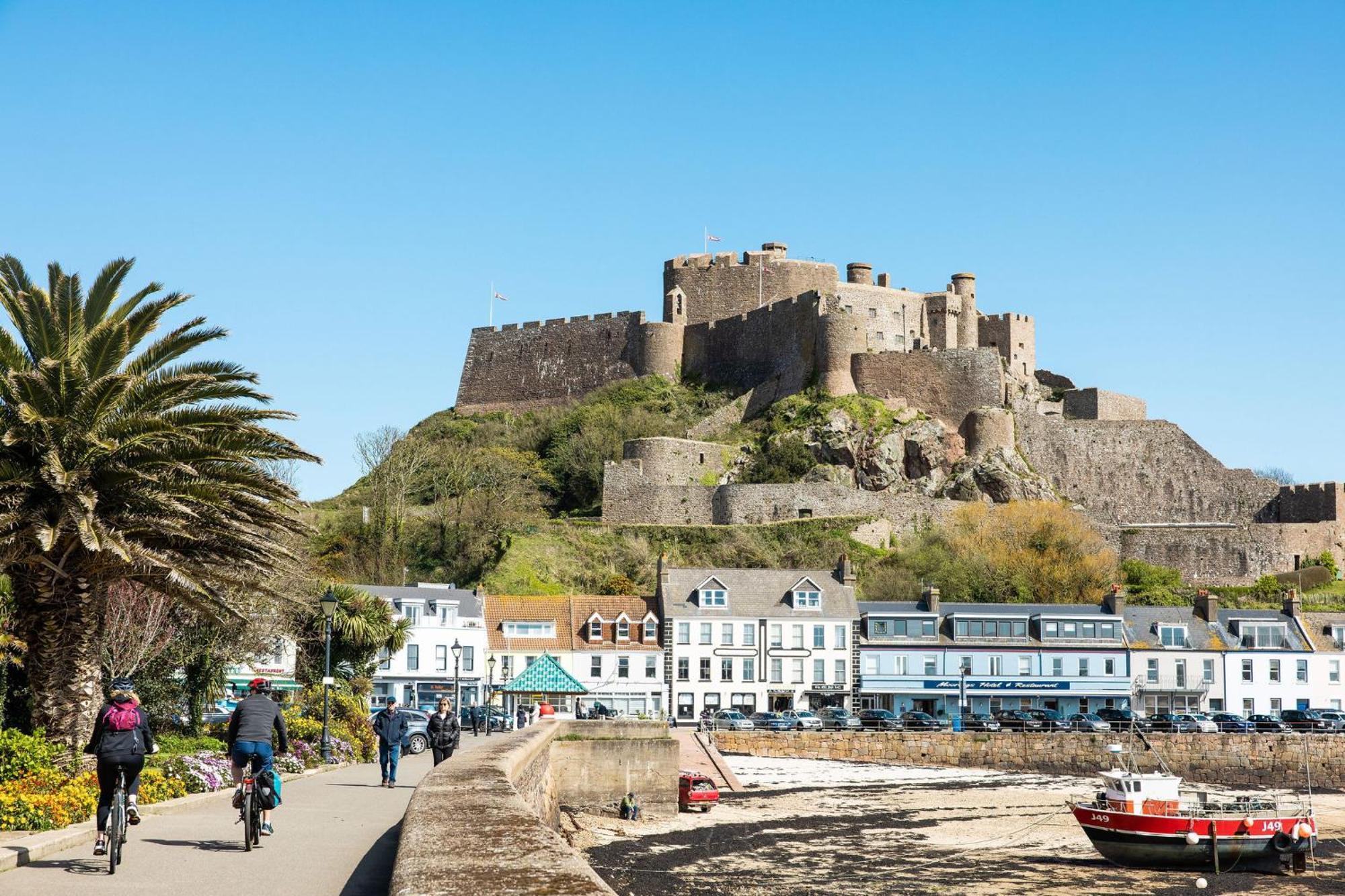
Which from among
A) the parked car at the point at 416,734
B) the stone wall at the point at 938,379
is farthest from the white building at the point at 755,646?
the parked car at the point at 416,734

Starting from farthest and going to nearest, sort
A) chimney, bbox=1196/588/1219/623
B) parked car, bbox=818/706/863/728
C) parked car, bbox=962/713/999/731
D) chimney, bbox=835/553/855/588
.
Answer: chimney, bbox=1196/588/1219/623 → chimney, bbox=835/553/855/588 → parked car, bbox=962/713/999/731 → parked car, bbox=818/706/863/728

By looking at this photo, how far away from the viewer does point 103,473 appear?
1814cm

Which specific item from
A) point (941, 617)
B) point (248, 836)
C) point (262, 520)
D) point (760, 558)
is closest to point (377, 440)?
point (760, 558)

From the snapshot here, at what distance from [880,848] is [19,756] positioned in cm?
2143

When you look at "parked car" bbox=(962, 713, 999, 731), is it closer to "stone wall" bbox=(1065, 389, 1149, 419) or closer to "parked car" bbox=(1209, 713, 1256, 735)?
"parked car" bbox=(1209, 713, 1256, 735)

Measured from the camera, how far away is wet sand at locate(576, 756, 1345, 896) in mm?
28156

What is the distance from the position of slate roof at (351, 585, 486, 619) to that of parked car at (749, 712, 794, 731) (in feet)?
40.3

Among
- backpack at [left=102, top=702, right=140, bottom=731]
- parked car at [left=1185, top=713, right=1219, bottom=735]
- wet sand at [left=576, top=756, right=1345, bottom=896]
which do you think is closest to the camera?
backpack at [left=102, top=702, right=140, bottom=731]

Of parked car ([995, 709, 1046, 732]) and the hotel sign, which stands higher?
the hotel sign

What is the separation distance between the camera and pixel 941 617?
61.9m

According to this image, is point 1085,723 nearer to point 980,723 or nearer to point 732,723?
point 980,723

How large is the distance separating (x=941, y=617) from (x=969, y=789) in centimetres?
1644

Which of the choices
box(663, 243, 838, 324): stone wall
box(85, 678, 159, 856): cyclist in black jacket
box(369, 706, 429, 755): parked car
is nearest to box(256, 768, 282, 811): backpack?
box(85, 678, 159, 856): cyclist in black jacket

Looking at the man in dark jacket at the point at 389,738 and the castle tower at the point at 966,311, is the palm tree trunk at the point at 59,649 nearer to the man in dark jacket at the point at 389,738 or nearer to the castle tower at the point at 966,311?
the man in dark jacket at the point at 389,738
